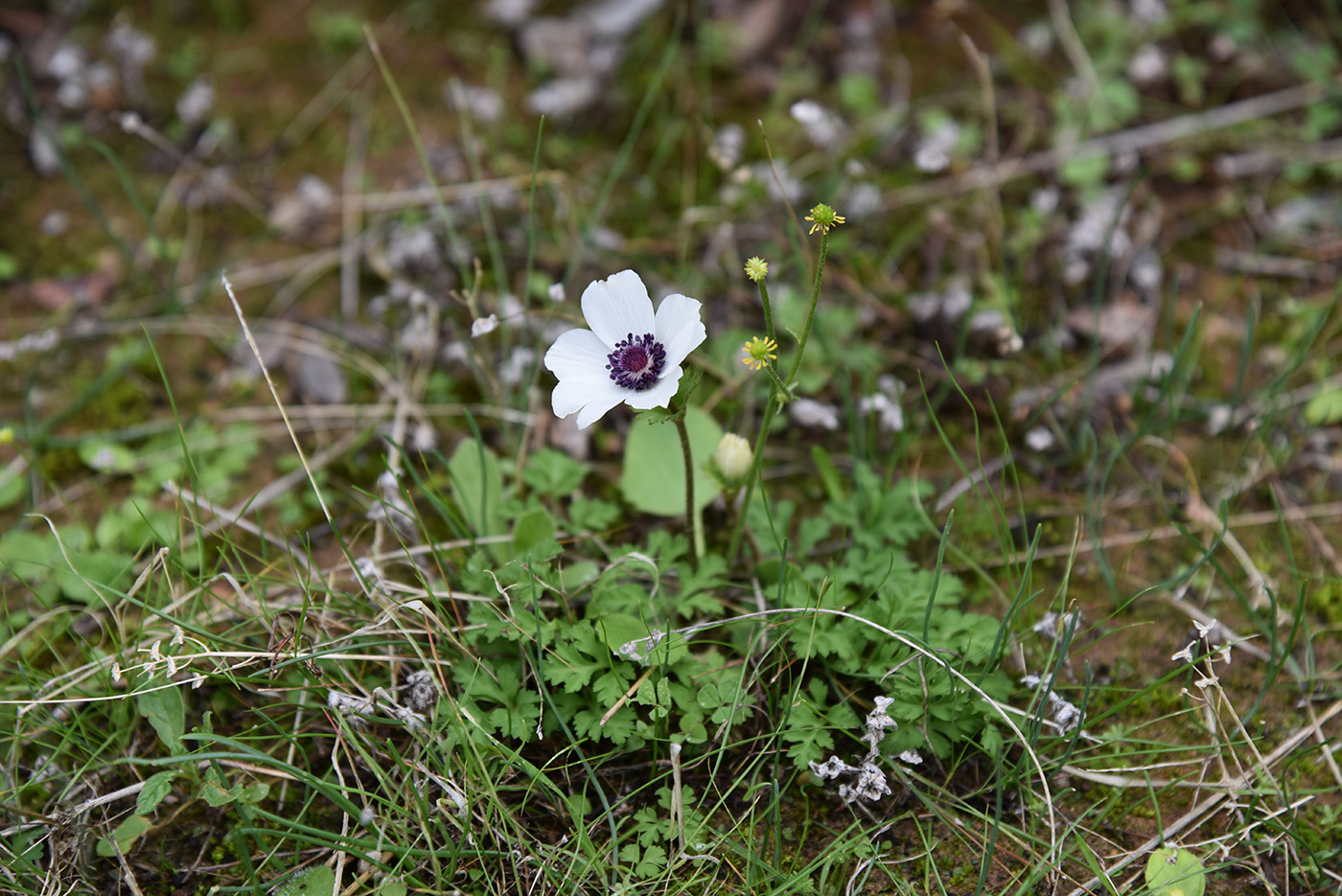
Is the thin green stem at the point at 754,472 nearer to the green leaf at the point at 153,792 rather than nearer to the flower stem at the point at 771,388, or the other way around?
the flower stem at the point at 771,388

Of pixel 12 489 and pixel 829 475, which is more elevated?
pixel 12 489

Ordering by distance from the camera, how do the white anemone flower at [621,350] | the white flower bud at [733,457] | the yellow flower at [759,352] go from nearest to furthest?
the yellow flower at [759,352] → the white anemone flower at [621,350] → the white flower bud at [733,457]

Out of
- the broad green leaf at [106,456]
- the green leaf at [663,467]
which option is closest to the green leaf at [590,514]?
the green leaf at [663,467]

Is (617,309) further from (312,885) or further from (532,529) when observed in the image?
(312,885)

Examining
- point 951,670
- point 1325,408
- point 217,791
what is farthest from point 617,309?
point 1325,408

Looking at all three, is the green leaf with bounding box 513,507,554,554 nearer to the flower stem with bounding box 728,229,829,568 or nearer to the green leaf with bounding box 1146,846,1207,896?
the flower stem with bounding box 728,229,829,568

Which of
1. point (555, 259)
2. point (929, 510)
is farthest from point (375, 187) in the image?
point (929, 510)

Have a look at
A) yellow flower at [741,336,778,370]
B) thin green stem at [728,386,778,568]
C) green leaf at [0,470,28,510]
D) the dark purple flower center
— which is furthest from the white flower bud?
green leaf at [0,470,28,510]
